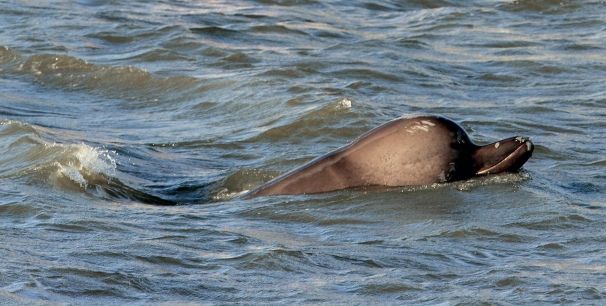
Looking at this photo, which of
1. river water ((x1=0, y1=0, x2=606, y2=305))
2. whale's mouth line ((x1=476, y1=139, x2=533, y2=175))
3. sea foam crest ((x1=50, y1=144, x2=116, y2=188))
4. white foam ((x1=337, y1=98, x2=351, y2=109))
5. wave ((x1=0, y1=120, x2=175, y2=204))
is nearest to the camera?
river water ((x1=0, y1=0, x2=606, y2=305))

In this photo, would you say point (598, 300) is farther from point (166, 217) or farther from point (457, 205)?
point (166, 217)

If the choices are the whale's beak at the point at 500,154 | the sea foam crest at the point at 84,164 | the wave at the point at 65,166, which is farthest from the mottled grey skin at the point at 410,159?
the sea foam crest at the point at 84,164

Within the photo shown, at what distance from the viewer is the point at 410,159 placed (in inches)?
309

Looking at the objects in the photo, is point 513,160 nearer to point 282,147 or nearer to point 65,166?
point 282,147

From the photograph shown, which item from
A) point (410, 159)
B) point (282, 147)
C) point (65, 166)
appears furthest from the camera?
point (282, 147)

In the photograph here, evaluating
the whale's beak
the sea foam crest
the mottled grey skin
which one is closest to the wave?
the sea foam crest

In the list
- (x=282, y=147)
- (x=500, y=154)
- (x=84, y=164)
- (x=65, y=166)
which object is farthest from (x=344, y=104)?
(x=500, y=154)

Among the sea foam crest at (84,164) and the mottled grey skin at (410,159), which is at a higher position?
the mottled grey skin at (410,159)

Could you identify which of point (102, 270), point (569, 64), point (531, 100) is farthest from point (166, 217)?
point (569, 64)

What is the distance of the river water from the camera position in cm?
614

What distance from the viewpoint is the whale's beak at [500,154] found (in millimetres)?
7945

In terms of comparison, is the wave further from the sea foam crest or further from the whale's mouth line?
the whale's mouth line

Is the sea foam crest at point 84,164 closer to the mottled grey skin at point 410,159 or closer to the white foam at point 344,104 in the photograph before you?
the mottled grey skin at point 410,159

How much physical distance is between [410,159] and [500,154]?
0.54 metres
